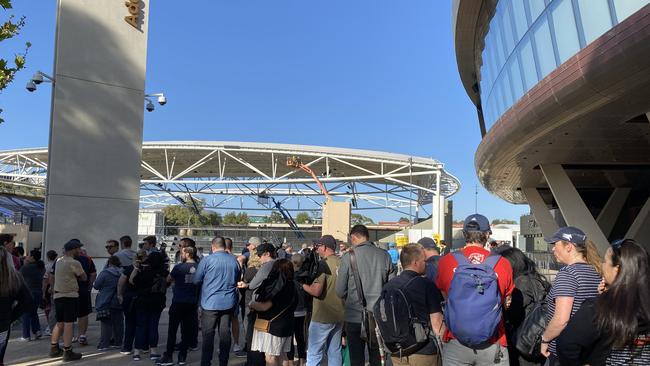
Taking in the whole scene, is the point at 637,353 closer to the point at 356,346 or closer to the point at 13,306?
the point at 356,346

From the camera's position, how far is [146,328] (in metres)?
8.04

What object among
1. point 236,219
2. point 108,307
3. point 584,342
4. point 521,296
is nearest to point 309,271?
point 521,296

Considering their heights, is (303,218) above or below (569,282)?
above

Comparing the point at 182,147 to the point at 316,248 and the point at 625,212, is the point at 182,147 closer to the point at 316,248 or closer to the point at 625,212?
the point at 625,212

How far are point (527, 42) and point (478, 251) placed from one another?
11560mm

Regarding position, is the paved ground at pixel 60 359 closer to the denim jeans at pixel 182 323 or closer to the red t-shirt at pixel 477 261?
the denim jeans at pixel 182 323

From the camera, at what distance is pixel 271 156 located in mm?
43656

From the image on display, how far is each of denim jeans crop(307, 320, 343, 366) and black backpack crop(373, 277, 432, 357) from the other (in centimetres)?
174

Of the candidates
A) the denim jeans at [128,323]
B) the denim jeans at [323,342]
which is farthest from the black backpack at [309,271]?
the denim jeans at [128,323]

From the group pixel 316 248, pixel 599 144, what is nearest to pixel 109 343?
pixel 316 248

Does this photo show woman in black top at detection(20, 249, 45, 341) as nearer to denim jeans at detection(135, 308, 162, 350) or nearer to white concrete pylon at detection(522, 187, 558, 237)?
denim jeans at detection(135, 308, 162, 350)

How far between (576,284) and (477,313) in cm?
73

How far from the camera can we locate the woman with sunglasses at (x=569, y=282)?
12.1ft

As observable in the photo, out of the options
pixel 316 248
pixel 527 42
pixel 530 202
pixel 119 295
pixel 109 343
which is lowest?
pixel 109 343
